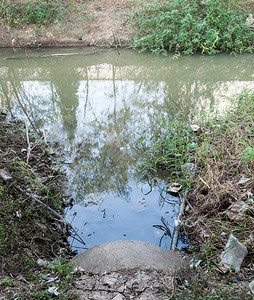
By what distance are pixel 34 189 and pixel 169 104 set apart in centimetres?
304

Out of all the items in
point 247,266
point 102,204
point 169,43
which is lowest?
point 102,204

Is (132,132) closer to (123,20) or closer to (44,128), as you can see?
(44,128)

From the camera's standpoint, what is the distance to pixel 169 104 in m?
4.86

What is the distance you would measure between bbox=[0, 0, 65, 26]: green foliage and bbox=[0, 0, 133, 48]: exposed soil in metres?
0.21

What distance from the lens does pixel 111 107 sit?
191 inches

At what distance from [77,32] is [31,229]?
849 cm

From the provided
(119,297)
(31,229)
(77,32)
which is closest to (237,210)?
(119,297)

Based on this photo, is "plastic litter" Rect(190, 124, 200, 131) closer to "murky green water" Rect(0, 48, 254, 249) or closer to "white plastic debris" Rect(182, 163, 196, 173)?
"murky green water" Rect(0, 48, 254, 249)

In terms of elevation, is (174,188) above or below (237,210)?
below

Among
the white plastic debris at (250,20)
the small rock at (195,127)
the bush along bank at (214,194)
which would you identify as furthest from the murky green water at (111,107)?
the white plastic debris at (250,20)

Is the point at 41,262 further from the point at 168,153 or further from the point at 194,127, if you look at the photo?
the point at 194,127

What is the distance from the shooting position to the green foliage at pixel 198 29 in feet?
25.2

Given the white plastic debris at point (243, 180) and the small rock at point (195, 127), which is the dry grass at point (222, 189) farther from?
the small rock at point (195, 127)

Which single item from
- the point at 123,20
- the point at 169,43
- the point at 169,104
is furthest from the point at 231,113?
the point at 123,20
